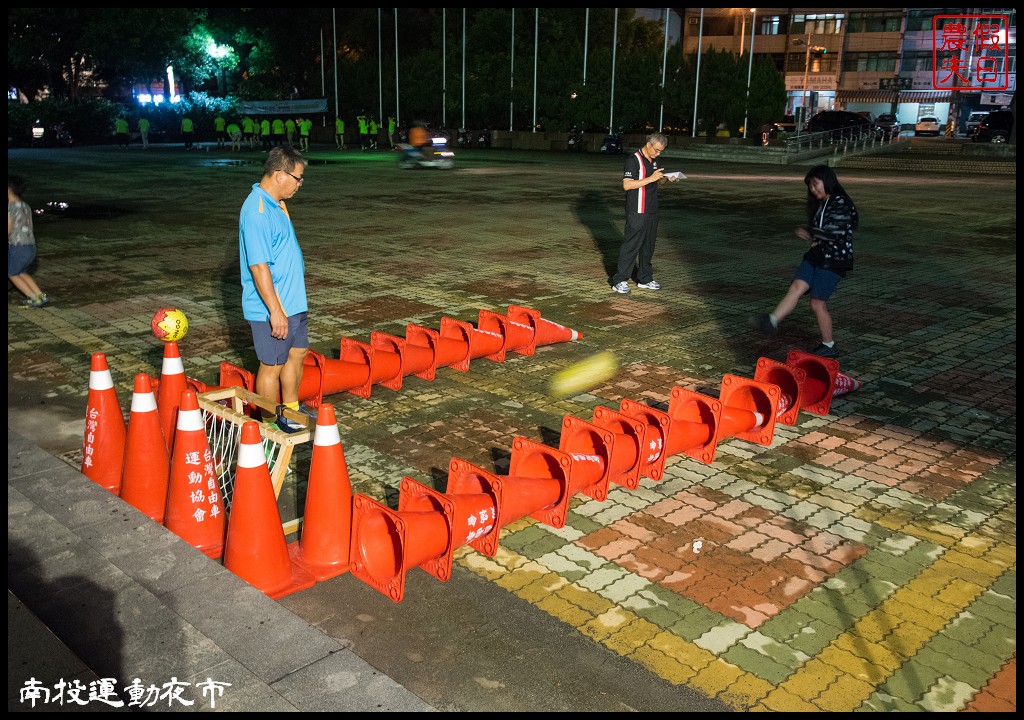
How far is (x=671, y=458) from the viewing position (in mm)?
5449

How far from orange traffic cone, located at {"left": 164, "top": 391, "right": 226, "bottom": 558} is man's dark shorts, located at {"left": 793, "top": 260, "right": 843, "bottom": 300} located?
5407 millimetres

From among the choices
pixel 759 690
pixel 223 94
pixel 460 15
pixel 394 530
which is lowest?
pixel 759 690

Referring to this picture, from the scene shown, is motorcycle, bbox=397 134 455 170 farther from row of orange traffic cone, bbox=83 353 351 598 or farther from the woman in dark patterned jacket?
row of orange traffic cone, bbox=83 353 351 598

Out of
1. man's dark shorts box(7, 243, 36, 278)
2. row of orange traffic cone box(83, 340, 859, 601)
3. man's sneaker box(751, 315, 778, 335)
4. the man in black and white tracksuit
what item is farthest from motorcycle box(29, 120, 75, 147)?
row of orange traffic cone box(83, 340, 859, 601)

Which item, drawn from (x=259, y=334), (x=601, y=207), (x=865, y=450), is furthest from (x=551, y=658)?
(x=601, y=207)

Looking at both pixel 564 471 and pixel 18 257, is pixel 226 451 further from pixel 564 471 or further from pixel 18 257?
pixel 18 257

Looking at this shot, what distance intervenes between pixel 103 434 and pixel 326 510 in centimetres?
164

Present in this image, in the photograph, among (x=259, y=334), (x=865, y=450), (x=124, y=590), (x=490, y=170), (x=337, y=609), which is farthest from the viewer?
(x=490, y=170)

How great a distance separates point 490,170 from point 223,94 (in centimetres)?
3749

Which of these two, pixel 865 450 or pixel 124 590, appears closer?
pixel 124 590

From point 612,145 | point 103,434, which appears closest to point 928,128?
point 612,145

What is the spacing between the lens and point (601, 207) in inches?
734

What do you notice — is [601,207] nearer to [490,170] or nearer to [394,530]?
[490,170]

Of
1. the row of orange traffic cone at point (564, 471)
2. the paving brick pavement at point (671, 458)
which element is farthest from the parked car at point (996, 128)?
the row of orange traffic cone at point (564, 471)
